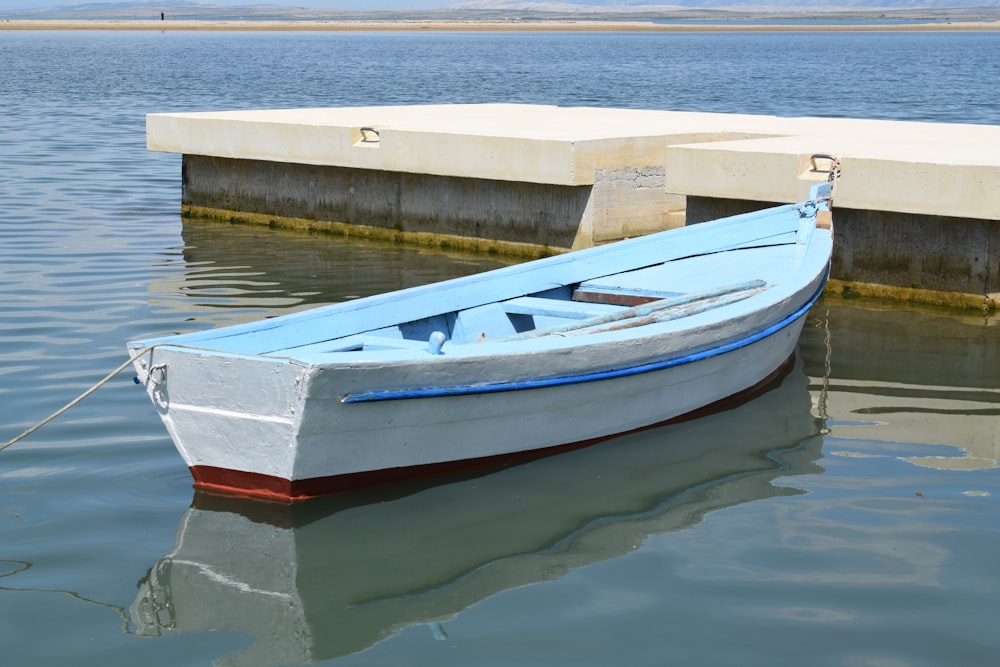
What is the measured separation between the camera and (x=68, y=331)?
29.6 feet

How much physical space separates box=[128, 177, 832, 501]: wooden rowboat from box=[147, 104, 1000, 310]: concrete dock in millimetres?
1894

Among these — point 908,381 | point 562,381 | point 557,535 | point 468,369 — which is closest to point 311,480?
point 468,369

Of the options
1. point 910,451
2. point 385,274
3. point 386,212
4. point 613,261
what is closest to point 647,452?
point 910,451

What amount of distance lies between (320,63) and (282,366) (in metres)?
63.3

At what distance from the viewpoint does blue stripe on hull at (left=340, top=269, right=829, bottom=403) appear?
17.5ft

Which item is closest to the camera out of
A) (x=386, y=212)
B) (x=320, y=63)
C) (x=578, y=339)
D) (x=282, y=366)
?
(x=282, y=366)

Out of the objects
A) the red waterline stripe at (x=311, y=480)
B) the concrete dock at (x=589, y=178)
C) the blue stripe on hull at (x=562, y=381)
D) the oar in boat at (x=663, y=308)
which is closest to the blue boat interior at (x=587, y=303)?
the oar in boat at (x=663, y=308)

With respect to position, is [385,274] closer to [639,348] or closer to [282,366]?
[639,348]

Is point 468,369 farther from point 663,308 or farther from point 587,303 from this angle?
point 587,303

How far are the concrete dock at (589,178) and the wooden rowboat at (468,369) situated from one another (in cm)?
189

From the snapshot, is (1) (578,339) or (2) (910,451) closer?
(1) (578,339)

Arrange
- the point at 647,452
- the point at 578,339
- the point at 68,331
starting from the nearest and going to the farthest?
the point at 578,339 → the point at 647,452 → the point at 68,331

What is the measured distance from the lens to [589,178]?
435 inches

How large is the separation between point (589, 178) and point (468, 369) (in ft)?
18.9
